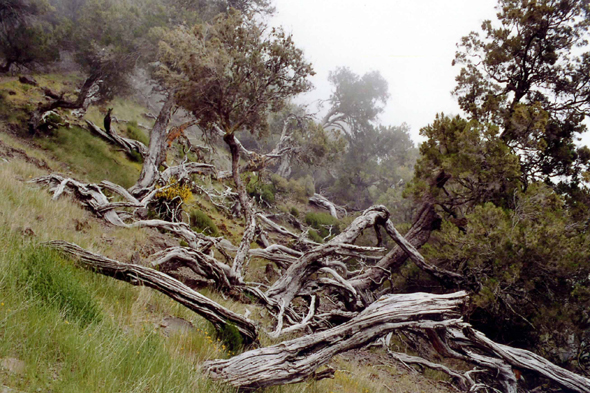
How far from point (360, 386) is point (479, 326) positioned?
542cm

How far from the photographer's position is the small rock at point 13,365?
160cm

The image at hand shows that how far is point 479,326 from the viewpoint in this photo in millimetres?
7992

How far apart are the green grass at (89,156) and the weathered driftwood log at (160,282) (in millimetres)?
9726

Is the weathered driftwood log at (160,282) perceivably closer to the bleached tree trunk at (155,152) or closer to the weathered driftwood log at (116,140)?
the bleached tree trunk at (155,152)

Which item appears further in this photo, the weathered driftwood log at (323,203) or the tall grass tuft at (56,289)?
the weathered driftwood log at (323,203)

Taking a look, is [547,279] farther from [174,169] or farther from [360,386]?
[174,169]

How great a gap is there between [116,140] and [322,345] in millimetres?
14923

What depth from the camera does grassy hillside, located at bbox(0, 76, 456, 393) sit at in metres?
1.76

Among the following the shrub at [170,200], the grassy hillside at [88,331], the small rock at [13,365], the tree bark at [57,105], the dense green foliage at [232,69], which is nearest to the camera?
the small rock at [13,365]

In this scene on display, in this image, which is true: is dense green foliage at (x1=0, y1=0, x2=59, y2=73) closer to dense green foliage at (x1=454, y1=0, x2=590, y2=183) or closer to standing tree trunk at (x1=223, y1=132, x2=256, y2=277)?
standing tree trunk at (x1=223, y1=132, x2=256, y2=277)

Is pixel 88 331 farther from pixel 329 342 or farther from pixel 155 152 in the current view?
pixel 155 152

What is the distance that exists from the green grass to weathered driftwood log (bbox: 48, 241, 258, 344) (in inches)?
383

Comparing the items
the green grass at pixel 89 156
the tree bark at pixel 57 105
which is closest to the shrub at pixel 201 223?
the green grass at pixel 89 156

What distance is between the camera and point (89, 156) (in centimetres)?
1301
